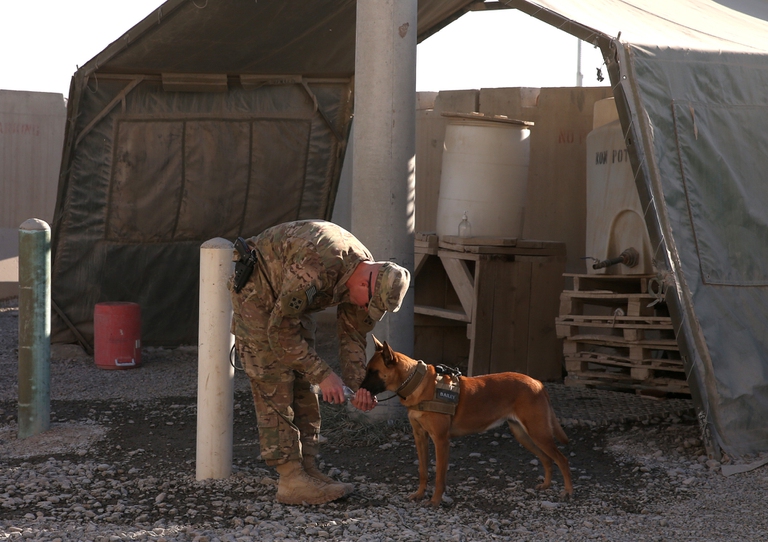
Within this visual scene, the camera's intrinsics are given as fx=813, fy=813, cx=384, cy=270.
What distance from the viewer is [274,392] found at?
3.96m

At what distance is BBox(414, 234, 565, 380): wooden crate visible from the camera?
21.8 feet

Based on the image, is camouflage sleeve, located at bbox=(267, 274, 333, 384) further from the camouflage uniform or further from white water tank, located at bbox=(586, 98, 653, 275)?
white water tank, located at bbox=(586, 98, 653, 275)

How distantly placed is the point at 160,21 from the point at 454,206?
9.00 feet

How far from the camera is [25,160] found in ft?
38.6

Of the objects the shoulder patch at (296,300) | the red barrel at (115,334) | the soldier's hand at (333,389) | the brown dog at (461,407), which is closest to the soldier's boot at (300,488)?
the brown dog at (461,407)

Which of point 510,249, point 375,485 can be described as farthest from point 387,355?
point 510,249

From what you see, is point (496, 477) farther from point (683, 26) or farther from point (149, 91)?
point (149, 91)

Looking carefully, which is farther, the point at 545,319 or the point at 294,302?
the point at 545,319

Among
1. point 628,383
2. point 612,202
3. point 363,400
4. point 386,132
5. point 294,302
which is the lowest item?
point 628,383

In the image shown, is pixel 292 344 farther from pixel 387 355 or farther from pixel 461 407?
pixel 461 407

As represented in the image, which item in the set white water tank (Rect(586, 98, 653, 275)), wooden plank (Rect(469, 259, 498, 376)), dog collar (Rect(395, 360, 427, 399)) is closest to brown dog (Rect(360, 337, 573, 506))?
dog collar (Rect(395, 360, 427, 399))

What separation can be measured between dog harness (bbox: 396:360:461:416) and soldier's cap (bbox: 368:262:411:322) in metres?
0.58

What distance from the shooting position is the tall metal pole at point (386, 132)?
5.36 meters

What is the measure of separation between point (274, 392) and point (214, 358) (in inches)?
22.0
